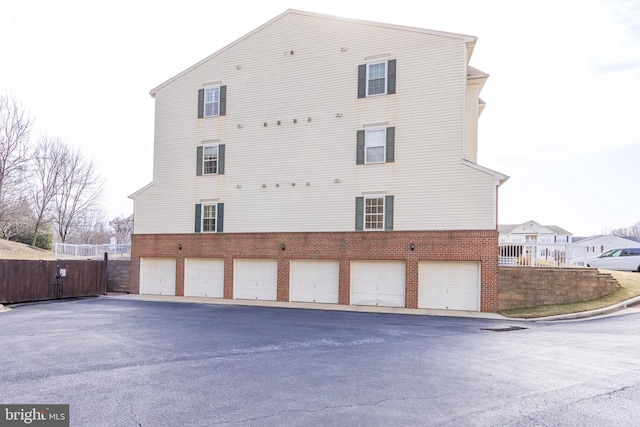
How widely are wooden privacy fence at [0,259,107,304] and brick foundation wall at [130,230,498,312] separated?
6.31ft

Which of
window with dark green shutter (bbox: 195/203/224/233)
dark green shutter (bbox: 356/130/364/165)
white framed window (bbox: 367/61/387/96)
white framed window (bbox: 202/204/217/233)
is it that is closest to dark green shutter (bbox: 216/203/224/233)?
window with dark green shutter (bbox: 195/203/224/233)

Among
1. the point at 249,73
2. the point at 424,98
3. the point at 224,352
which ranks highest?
the point at 249,73

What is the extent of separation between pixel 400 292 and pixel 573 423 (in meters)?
13.4

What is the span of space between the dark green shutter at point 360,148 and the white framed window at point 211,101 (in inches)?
316

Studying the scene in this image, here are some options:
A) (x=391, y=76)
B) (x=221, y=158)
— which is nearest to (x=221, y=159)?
(x=221, y=158)

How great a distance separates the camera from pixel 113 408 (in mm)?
5648

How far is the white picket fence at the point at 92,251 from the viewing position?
25.8 metres

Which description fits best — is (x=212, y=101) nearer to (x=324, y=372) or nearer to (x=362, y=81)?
(x=362, y=81)

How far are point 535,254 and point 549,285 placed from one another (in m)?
1.47

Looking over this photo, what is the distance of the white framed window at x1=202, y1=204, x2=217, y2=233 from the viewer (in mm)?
22266

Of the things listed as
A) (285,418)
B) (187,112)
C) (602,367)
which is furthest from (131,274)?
(602,367)

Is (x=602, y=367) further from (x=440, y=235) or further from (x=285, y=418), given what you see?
(x=440, y=235)

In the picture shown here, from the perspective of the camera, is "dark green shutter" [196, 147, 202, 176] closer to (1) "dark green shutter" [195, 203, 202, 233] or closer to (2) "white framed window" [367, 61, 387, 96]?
(1) "dark green shutter" [195, 203, 202, 233]

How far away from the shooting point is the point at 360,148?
1972 cm
